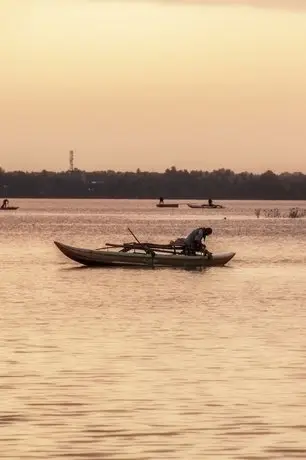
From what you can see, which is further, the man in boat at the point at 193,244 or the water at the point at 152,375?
the man in boat at the point at 193,244

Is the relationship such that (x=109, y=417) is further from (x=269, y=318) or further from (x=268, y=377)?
(x=269, y=318)

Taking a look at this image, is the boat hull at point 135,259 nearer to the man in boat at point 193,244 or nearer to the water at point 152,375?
the man in boat at point 193,244

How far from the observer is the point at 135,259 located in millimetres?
73562

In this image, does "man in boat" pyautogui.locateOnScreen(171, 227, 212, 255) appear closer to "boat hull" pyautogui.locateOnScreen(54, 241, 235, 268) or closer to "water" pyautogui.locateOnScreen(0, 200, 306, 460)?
"boat hull" pyautogui.locateOnScreen(54, 241, 235, 268)

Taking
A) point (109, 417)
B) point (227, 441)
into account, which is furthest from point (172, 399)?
point (227, 441)

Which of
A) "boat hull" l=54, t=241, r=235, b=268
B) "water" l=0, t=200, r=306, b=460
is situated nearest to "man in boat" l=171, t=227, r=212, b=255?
"boat hull" l=54, t=241, r=235, b=268

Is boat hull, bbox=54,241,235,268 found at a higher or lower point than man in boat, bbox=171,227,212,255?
lower

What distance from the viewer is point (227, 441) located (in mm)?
22109

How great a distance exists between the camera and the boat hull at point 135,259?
72.5 m

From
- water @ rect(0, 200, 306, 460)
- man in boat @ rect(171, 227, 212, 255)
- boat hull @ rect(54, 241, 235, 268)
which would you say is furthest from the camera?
boat hull @ rect(54, 241, 235, 268)

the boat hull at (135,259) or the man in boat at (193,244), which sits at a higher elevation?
the man in boat at (193,244)

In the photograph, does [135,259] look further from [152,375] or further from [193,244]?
[152,375]

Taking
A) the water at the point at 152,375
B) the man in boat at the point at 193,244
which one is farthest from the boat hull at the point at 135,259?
the water at the point at 152,375

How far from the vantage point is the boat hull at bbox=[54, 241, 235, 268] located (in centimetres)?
7250
